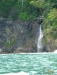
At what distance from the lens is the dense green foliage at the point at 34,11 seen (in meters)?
67.9

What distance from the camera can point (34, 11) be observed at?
74.6m

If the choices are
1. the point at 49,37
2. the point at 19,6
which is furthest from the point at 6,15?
the point at 49,37

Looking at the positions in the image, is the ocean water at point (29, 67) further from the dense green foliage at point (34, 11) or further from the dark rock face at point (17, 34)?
the dark rock face at point (17, 34)

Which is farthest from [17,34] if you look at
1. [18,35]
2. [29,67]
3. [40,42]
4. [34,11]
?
[29,67]

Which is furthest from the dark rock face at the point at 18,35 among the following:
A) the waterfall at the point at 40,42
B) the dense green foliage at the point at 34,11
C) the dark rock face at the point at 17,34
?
the dense green foliage at the point at 34,11

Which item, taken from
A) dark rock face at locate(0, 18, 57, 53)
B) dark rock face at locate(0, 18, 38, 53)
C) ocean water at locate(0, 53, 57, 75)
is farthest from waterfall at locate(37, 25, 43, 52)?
ocean water at locate(0, 53, 57, 75)

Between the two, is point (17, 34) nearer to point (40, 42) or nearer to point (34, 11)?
point (34, 11)

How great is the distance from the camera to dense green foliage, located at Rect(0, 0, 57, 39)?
6794 cm

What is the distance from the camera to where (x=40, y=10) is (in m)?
74.9

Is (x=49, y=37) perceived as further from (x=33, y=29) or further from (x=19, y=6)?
(x=19, y=6)

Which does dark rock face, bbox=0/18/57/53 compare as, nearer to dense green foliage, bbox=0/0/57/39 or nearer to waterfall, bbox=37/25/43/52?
waterfall, bbox=37/25/43/52

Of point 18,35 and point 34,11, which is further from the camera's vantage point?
point 34,11

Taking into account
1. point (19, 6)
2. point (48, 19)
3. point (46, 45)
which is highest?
point (19, 6)

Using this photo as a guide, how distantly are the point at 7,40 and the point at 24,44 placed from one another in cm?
460
